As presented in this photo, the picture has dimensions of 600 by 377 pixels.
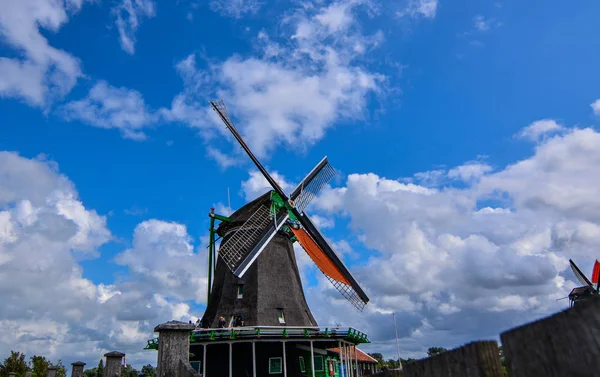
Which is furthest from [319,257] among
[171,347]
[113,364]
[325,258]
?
[171,347]

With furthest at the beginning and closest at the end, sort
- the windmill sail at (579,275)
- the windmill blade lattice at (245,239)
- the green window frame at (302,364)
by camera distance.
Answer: the windmill sail at (579,275) < the green window frame at (302,364) < the windmill blade lattice at (245,239)

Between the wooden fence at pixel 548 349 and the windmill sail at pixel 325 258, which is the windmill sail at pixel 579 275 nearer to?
the windmill sail at pixel 325 258

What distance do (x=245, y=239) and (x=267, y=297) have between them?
348 centimetres

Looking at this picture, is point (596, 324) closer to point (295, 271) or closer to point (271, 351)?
point (271, 351)

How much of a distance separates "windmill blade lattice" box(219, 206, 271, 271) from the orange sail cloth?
2456 millimetres

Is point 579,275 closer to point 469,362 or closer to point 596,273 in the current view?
point 596,273

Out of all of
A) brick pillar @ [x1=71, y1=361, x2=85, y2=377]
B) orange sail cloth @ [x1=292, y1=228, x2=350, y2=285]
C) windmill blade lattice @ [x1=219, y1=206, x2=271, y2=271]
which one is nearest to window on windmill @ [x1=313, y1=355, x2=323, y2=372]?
orange sail cloth @ [x1=292, y1=228, x2=350, y2=285]

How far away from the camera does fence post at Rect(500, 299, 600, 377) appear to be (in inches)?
64.7

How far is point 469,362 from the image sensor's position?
2297 mm

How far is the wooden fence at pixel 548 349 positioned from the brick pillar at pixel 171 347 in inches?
168

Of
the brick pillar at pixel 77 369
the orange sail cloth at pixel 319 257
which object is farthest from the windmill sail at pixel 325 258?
the brick pillar at pixel 77 369

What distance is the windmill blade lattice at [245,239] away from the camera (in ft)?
78.2

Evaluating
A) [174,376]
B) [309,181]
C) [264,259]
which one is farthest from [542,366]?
[309,181]

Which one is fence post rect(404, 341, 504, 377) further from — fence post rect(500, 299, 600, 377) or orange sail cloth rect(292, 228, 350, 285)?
orange sail cloth rect(292, 228, 350, 285)
